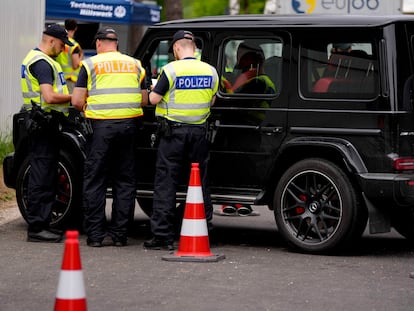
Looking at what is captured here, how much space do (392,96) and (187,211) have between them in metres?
1.88

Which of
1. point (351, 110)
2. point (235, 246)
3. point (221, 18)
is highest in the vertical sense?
point (221, 18)

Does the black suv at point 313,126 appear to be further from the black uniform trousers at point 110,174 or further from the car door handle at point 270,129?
the black uniform trousers at point 110,174

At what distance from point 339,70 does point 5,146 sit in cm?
710

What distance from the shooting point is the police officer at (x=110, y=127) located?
34.2 feet

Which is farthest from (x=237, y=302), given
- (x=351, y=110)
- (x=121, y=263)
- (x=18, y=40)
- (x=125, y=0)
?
(x=125, y=0)

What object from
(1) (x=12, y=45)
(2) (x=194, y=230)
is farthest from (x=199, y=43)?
(1) (x=12, y=45)

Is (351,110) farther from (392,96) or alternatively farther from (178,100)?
(178,100)

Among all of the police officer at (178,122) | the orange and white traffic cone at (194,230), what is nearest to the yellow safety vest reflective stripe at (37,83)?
the police officer at (178,122)

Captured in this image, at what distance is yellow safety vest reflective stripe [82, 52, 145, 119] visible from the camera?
34.1 feet

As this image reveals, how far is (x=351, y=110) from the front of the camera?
10.1 meters

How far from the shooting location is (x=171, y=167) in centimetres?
1043

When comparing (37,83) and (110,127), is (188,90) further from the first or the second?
(37,83)

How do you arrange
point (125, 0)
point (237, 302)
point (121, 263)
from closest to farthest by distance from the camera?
point (237, 302)
point (121, 263)
point (125, 0)

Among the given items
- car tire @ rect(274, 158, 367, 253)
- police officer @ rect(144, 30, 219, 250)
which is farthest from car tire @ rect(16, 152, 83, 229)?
car tire @ rect(274, 158, 367, 253)
